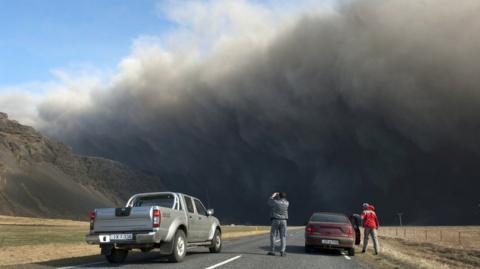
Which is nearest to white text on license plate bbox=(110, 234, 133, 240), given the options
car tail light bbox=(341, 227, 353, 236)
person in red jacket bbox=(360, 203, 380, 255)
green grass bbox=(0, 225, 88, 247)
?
car tail light bbox=(341, 227, 353, 236)

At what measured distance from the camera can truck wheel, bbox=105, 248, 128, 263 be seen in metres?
15.0

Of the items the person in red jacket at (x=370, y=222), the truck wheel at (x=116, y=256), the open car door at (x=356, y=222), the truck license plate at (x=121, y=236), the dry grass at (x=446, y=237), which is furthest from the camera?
the dry grass at (x=446, y=237)

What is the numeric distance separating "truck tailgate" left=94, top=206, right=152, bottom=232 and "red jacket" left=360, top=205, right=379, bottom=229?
10.2 metres

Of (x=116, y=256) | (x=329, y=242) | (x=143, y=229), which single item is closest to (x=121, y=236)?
(x=143, y=229)

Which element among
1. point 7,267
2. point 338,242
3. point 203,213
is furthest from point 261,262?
point 7,267

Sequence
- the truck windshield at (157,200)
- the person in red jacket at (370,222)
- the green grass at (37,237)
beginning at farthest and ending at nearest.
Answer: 1. the green grass at (37,237)
2. the person in red jacket at (370,222)
3. the truck windshield at (157,200)

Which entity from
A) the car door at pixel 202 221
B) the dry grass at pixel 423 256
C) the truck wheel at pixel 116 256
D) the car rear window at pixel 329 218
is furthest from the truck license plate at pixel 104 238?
the car rear window at pixel 329 218

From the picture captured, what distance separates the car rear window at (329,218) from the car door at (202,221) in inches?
201

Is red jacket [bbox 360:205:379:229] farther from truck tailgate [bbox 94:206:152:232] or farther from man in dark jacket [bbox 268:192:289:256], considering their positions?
truck tailgate [bbox 94:206:152:232]

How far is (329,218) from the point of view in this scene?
21.0 meters

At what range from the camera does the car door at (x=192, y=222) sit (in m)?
16.3

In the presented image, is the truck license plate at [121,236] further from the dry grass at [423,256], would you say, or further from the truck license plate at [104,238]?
the dry grass at [423,256]

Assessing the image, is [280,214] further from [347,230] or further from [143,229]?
[143,229]

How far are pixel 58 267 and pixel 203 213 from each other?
18.6 ft
